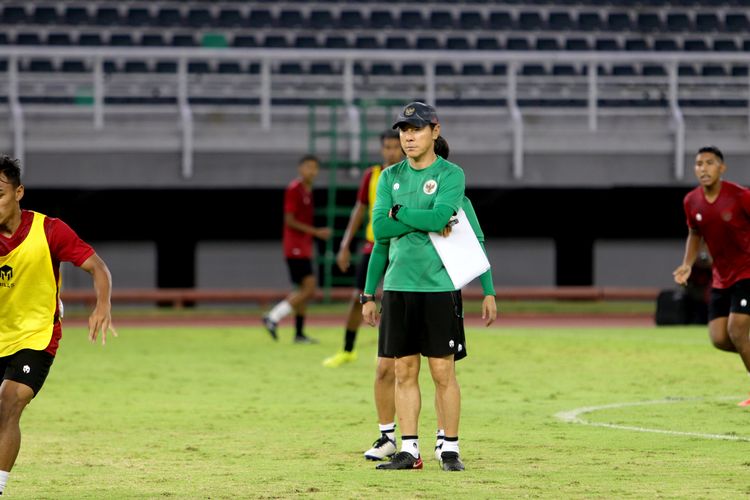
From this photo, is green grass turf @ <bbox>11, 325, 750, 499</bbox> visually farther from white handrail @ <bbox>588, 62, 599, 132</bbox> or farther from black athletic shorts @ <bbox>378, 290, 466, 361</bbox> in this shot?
white handrail @ <bbox>588, 62, 599, 132</bbox>

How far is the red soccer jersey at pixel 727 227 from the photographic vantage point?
445 inches

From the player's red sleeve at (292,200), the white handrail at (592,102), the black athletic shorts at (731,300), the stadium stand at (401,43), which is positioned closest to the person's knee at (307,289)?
the player's red sleeve at (292,200)

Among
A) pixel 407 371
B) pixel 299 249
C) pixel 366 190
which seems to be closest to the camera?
pixel 407 371

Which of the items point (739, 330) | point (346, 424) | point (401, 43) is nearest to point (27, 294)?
point (346, 424)

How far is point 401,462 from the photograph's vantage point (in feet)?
26.8

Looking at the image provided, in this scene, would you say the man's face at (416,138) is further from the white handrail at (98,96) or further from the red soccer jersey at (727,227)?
the white handrail at (98,96)

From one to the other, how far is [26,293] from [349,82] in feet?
61.2

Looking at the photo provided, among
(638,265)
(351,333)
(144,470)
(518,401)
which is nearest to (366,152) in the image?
(638,265)

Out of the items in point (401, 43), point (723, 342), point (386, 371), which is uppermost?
point (401, 43)

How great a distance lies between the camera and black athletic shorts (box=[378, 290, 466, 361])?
8.19 metres

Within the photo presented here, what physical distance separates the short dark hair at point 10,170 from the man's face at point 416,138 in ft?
6.94

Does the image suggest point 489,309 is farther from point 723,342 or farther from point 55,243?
point 723,342

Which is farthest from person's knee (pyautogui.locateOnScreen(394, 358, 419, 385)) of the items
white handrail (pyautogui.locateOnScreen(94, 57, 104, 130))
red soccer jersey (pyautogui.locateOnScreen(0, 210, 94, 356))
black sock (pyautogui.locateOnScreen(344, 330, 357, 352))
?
white handrail (pyautogui.locateOnScreen(94, 57, 104, 130))

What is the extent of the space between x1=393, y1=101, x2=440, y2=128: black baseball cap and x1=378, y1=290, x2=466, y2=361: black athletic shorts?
0.93 m
